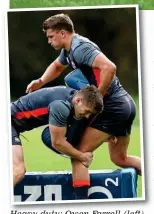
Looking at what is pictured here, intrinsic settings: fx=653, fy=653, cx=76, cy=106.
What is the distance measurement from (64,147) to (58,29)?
705 millimetres

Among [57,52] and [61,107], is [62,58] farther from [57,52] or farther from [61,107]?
[61,107]

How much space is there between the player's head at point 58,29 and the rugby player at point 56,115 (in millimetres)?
275

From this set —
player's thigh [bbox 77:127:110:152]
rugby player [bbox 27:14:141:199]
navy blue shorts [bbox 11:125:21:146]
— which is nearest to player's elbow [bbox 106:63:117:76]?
Answer: rugby player [bbox 27:14:141:199]

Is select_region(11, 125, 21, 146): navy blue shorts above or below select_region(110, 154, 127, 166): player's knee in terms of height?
above

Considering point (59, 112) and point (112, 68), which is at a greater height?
point (112, 68)

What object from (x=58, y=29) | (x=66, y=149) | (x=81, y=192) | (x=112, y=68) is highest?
(x=58, y=29)

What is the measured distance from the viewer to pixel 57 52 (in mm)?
3914

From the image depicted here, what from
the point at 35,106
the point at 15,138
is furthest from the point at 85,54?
the point at 15,138

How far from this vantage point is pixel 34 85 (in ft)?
12.8

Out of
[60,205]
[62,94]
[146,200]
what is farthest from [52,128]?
[146,200]

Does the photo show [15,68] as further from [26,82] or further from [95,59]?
[95,59]

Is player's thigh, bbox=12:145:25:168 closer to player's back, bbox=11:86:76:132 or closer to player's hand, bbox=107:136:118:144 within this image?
player's back, bbox=11:86:76:132

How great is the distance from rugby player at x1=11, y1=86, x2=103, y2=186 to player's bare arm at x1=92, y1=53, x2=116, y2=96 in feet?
0.15

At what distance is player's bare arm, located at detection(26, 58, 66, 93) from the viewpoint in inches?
154
